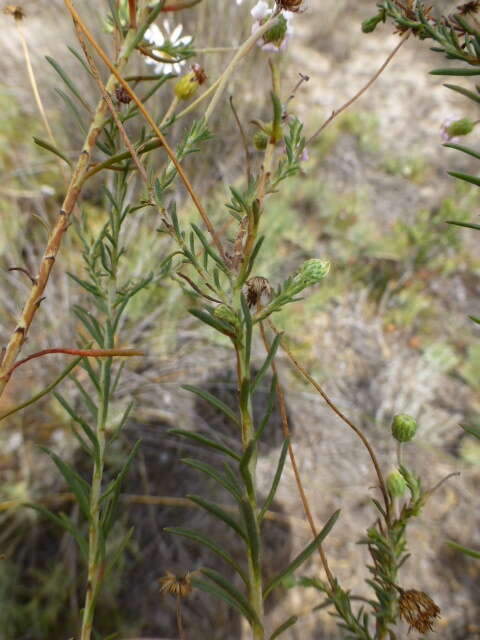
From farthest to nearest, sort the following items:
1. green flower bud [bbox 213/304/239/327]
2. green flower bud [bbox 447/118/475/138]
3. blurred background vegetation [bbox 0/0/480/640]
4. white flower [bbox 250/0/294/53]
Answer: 1. blurred background vegetation [bbox 0/0/480/640]
2. green flower bud [bbox 447/118/475/138]
3. white flower [bbox 250/0/294/53]
4. green flower bud [bbox 213/304/239/327]

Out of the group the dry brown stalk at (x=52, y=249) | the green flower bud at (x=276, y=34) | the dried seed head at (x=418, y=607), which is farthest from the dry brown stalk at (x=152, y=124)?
the dried seed head at (x=418, y=607)

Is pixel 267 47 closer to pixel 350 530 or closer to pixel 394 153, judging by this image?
pixel 350 530

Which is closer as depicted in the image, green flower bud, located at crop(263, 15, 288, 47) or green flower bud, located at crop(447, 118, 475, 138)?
green flower bud, located at crop(263, 15, 288, 47)

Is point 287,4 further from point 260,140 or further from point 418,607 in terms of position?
point 418,607

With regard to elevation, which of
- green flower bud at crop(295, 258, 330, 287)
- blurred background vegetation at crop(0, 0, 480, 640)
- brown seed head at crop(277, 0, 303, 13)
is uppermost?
brown seed head at crop(277, 0, 303, 13)

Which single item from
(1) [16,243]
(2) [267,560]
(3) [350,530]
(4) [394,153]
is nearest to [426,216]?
(4) [394,153]

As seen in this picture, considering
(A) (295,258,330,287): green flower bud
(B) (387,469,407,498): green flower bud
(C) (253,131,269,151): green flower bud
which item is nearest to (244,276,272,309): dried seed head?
(A) (295,258,330,287): green flower bud

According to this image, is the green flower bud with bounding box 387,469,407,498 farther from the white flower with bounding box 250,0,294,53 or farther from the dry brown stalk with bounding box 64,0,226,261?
the white flower with bounding box 250,0,294,53
